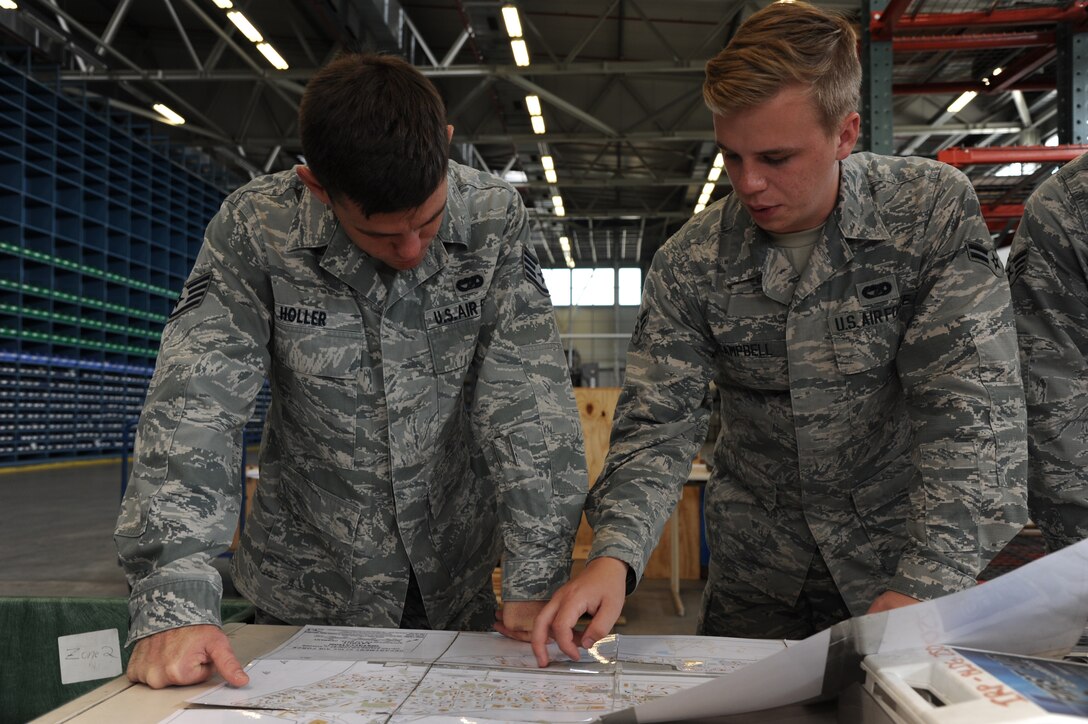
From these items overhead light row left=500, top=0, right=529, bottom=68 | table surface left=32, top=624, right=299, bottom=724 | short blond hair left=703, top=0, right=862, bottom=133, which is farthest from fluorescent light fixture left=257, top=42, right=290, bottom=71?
table surface left=32, top=624, right=299, bottom=724

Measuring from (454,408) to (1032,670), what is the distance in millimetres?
894

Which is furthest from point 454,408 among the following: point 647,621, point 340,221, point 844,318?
point 647,621

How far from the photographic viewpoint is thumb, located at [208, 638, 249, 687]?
Result: 93cm

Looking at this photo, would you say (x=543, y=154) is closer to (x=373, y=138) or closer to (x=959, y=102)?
(x=959, y=102)

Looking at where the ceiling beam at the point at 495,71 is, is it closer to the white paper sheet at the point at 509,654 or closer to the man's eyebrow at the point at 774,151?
the man's eyebrow at the point at 774,151

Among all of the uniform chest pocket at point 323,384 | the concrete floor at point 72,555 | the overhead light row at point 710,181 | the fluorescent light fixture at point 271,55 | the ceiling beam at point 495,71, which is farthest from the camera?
the overhead light row at point 710,181

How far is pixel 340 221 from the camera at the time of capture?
1188mm

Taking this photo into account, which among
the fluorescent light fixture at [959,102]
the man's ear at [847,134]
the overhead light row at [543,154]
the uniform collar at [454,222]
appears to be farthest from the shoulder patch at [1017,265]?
the fluorescent light fixture at [959,102]

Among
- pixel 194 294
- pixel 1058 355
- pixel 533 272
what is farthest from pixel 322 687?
pixel 1058 355

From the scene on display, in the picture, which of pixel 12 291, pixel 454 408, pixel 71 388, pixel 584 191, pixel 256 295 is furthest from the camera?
pixel 584 191

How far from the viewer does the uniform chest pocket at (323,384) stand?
126 centimetres

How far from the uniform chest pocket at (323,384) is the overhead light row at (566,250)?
1635 cm

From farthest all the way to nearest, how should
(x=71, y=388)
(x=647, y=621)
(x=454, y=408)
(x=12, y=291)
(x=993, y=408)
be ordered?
(x=71, y=388)
(x=12, y=291)
(x=647, y=621)
(x=454, y=408)
(x=993, y=408)

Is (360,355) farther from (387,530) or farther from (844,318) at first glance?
(844,318)
